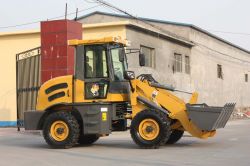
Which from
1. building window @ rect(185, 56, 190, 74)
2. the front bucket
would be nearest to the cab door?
the front bucket

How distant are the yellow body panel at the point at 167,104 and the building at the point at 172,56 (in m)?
11.4

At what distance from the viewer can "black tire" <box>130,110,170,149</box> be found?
45.5 feet

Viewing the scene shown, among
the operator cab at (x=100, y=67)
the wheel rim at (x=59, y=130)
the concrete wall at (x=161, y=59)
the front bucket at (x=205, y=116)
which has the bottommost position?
the wheel rim at (x=59, y=130)

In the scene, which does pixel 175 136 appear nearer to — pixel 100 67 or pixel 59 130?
pixel 100 67

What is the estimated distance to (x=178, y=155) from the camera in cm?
1262

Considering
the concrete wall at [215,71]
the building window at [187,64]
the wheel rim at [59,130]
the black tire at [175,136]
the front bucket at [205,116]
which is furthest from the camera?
the concrete wall at [215,71]

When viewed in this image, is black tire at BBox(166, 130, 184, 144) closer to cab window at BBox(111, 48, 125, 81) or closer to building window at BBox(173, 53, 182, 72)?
cab window at BBox(111, 48, 125, 81)

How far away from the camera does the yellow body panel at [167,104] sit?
14109 mm

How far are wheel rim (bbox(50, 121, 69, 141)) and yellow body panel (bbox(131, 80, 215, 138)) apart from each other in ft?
6.92

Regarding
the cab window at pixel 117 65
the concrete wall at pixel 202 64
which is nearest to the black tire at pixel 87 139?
the cab window at pixel 117 65

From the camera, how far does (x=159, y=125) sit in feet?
45.7

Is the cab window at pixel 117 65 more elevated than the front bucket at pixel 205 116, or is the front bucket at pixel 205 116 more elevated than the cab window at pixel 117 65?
the cab window at pixel 117 65

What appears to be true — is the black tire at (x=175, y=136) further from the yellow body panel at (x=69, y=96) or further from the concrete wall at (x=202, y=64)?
the concrete wall at (x=202, y=64)

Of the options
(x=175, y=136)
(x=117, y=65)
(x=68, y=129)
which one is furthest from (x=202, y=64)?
(x=68, y=129)
